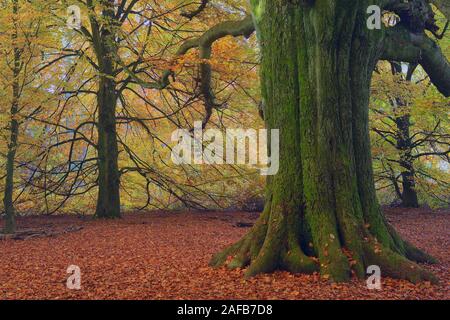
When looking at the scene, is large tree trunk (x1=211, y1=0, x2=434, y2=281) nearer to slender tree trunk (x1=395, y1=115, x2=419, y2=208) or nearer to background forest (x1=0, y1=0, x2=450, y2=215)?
background forest (x1=0, y1=0, x2=450, y2=215)

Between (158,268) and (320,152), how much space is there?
247 cm

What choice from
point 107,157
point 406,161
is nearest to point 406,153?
point 406,161

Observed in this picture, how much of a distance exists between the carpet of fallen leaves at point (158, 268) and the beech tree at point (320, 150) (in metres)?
0.31

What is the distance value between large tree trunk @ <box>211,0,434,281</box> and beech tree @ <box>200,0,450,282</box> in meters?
0.01

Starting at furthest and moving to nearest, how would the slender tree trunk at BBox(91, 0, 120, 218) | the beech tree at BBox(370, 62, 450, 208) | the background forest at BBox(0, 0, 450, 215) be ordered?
the beech tree at BBox(370, 62, 450, 208) → the slender tree trunk at BBox(91, 0, 120, 218) → the background forest at BBox(0, 0, 450, 215)

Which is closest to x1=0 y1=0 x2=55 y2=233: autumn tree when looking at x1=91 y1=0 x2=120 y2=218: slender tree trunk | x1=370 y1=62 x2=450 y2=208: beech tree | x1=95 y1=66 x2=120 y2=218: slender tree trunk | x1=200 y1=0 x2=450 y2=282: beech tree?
x1=91 y1=0 x2=120 y2=218: slender tree trunk

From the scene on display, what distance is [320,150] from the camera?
515 cm

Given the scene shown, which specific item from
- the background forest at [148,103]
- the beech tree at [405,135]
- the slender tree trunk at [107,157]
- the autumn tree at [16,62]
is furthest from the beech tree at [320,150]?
the beech tree at [405,135]

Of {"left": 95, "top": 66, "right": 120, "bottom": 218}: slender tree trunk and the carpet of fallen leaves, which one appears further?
{"left": 95, "top": 66, "right": 120, "bottom": 218}: slender tree trunk

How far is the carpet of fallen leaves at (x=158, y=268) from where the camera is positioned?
4480 millimetres

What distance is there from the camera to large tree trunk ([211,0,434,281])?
508cm

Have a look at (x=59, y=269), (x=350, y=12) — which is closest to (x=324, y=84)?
(x=350, y=12)

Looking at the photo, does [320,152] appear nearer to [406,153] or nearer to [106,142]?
[106,142]

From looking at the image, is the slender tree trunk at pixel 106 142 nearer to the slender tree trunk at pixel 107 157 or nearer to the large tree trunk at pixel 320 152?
the slender tree trunk at pixel 107 157
